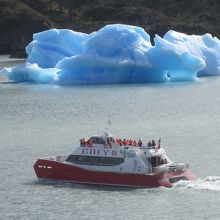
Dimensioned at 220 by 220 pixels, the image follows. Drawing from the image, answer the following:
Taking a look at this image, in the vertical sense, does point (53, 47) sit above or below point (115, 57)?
above

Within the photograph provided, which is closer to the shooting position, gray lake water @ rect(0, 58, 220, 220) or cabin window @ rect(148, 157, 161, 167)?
gray lake water @ rect(0, 58, 220, 220)

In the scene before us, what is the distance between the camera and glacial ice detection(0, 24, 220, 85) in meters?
74.9

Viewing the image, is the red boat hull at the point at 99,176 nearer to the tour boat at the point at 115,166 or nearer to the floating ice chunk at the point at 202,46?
the tour boat at the point at 115,166

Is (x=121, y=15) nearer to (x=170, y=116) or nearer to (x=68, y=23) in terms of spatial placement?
(x=68, y=23)

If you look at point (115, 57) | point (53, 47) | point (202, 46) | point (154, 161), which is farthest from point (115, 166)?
point (202, 46)

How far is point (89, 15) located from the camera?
14088 cm

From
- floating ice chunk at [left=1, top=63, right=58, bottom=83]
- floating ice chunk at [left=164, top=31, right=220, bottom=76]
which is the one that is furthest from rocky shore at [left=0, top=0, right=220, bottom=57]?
floating ice chunk at [left=1, top=63, right=58, bottom=83]

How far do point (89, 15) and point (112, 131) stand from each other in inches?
3560

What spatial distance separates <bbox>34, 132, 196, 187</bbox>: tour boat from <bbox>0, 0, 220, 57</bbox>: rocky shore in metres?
93.6

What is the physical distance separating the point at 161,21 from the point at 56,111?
70.4 m

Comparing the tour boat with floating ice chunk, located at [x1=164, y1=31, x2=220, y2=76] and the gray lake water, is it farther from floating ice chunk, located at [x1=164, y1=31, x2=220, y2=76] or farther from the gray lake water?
floating ice chunk, located at [x1=164, y1=31, x2=220, y2=76]

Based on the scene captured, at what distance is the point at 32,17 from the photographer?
139250 mm

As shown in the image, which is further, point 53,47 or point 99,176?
point 53,47

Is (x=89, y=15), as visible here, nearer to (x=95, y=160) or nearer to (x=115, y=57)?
(x=115, y=57)
